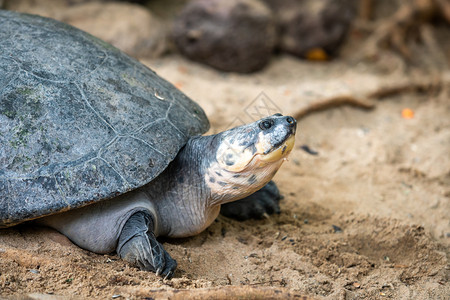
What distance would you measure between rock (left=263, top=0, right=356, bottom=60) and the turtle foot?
13.3 ft

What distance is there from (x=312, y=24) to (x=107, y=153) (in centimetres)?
505

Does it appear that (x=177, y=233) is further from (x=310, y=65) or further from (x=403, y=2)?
(x=403, y=2)

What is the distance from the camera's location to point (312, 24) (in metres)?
6.91

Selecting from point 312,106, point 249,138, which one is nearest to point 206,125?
point 249,138

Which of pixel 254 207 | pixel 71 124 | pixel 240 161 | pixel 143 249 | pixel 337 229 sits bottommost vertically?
pixel 337 229

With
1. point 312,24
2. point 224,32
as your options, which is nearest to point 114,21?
point 224,32

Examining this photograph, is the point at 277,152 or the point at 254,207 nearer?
the point at 277,152

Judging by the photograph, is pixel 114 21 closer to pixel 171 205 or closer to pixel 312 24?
pixel 312 24

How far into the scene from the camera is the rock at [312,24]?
6.91 metres

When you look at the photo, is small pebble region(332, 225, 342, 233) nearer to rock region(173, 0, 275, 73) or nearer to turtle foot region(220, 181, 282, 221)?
turtle foot region(220, 181, 282, 221)

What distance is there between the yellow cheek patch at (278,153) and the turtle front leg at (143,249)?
760 mm

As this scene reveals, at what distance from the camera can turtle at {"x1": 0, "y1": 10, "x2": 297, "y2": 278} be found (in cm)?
254

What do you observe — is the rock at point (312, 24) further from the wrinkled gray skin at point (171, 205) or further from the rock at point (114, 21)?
the wrinkled gray skin at point (171, 205)

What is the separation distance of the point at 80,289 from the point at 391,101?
4.94 metres
